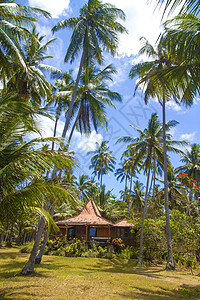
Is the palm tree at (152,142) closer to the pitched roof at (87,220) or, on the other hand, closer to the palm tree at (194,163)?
the pitched roof at (87,220)

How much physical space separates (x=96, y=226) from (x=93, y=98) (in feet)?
39.1

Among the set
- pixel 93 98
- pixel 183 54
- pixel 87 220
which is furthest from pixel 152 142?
pixel 183 54

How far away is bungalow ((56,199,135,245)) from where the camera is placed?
18.4 m

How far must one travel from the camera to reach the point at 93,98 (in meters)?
13.6

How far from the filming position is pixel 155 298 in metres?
5.97

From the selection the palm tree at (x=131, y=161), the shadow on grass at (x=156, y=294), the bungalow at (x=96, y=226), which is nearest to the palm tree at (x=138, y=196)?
the palm tree at (x=131, y=161)

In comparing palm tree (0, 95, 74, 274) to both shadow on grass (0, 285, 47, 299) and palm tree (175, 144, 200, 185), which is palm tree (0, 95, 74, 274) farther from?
palm tree (175, 144, 200, 185)

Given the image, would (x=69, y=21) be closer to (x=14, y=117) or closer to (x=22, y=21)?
(x=22, y=21)

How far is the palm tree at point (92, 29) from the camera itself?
11.8 meters

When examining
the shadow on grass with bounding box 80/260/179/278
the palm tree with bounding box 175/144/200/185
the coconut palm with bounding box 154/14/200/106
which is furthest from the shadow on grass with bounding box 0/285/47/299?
the palm tree with bounding box 175/144/200/185

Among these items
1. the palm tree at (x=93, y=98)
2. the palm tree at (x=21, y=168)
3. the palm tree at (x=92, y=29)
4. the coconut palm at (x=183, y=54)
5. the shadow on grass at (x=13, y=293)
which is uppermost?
the palm tree at (x=92, y=29)

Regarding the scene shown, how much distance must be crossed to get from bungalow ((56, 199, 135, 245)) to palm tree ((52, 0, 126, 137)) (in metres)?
10.5

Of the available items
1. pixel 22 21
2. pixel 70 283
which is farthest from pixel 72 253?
pixel 22 21

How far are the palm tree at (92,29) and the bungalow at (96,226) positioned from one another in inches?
415
